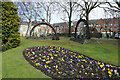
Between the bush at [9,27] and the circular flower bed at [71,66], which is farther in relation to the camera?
the bush at [9,27]

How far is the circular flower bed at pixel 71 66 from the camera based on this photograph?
5641mm

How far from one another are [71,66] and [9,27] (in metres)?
6.51

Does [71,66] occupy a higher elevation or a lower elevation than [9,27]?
lower

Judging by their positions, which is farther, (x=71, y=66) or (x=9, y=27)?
(x=9, y=27)

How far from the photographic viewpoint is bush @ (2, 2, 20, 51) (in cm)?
866

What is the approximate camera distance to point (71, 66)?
6.33 m

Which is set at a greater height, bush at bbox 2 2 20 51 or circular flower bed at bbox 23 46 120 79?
bush at bbox 2 2 20 51

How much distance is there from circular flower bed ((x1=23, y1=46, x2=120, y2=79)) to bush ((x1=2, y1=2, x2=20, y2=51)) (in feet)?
9.13

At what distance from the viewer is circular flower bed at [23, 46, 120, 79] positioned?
564 cm

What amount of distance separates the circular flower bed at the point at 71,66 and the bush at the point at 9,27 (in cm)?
278

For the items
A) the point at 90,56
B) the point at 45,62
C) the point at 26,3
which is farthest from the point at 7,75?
the point at 26,3

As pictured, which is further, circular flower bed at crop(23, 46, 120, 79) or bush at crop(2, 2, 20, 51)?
bush at crop(2, 2, 20, 51)

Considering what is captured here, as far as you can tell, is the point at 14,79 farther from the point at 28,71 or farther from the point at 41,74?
the point at 41,74

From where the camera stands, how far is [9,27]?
29.3ft
